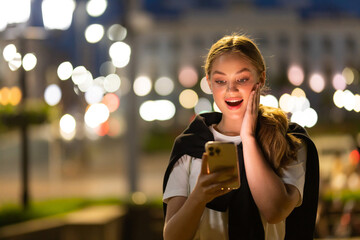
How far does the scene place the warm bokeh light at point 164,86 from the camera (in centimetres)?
8319

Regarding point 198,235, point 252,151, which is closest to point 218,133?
point 252,151

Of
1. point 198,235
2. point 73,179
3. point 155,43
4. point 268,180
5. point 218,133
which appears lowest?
point 73,179

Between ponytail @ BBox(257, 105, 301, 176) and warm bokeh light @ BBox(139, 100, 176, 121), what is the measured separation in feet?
246

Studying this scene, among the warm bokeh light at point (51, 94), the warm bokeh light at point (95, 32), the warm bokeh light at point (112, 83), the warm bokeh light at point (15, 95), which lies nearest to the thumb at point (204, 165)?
the warm bokeh light at point (15, 95)

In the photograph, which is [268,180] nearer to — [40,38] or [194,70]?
[40,38]

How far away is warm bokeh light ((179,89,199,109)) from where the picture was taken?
7950cm

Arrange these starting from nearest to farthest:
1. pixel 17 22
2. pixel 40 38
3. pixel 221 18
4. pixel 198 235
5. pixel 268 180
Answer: pixel 268 180
pixel 198 235
pixel 17 22
pixel 40 38
pixel 221 18

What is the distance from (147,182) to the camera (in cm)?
2080

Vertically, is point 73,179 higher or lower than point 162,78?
lower

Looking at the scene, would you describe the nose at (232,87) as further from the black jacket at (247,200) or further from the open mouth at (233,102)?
the black jacket at (247,200)

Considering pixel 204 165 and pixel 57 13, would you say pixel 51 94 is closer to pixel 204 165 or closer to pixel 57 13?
pixel 57 13

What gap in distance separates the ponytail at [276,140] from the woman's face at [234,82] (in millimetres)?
98

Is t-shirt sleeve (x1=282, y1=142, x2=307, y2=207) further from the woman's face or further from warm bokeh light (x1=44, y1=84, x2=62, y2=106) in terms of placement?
warm bokeh light (x1=44, y1=84, x2=62, y2=106)

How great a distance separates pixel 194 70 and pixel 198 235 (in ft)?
278
